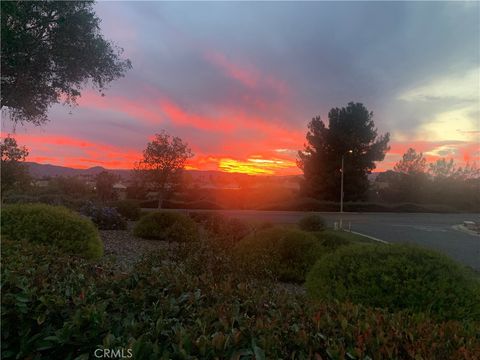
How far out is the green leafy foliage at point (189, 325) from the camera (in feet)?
6.26

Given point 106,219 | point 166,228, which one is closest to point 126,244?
point 166,228

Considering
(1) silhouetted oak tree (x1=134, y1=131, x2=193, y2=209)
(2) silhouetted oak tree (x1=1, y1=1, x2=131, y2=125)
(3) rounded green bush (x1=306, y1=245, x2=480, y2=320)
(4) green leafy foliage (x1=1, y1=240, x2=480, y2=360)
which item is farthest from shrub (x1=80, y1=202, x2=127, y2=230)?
(1) silhouetted oak tree (x1=134, y1=131, x2=193, y2=209)

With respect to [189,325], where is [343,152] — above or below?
above

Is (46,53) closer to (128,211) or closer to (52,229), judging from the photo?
(52,229)

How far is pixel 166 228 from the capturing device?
12.0 m

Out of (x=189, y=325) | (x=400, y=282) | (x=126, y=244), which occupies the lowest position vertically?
(x=126, y=244)

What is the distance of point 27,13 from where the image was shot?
10664 millimetres

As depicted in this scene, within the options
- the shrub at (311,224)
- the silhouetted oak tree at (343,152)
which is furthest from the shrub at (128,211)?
the silhouetted oak tree at (343,152)

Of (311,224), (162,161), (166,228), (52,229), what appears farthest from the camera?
(162,161)

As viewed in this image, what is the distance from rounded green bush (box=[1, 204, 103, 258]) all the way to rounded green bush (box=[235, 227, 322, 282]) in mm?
2792

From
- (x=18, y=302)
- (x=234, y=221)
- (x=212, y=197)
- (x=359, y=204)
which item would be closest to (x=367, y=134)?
(x=359, y=204)

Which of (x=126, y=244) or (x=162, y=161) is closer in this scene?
(x=126, y=244)

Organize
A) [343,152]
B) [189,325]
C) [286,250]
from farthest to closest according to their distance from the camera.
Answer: [343,152] → [286,250] → [189,325]

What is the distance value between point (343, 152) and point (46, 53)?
36149mm
